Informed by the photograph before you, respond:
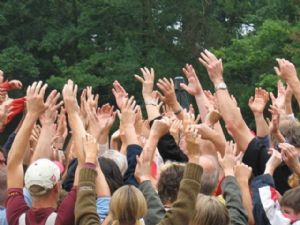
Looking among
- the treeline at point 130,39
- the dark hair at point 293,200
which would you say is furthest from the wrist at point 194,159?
the treeline at point 130,39

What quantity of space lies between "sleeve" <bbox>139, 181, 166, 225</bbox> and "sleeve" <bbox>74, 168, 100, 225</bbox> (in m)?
0.50

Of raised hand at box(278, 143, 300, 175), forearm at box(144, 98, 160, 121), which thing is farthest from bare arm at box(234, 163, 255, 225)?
forearm at box(144, 98, 160, 121)

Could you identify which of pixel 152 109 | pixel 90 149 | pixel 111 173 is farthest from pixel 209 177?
pixel 152 109

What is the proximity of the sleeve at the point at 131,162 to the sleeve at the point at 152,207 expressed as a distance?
0.76m

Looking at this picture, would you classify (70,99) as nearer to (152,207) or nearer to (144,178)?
(144,178)

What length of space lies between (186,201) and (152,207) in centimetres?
65

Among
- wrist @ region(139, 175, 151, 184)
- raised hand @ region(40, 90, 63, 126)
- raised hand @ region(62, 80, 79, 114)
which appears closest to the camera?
wrist @ region(139, 175, 151, 184)

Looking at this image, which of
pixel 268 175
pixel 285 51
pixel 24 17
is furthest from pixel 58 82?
pixel 268 175

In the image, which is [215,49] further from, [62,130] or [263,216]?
[263,216]

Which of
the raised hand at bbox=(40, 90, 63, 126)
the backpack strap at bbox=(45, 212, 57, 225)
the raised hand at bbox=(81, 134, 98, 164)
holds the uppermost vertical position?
the raised hand at bbox=(81, 134, 98, 164)

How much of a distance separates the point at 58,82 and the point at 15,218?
89.4 ft

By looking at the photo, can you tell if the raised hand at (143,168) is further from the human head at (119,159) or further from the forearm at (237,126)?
the forearm at (237,126)

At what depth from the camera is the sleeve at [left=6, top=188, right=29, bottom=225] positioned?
5.12 meters

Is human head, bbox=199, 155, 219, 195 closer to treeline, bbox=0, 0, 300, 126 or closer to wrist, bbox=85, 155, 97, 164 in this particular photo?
wrist, bbox=85, 155, 97, 164
